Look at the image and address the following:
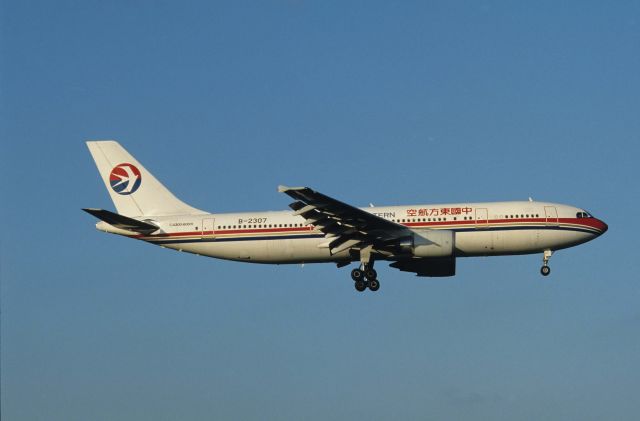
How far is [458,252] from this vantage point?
56031mm

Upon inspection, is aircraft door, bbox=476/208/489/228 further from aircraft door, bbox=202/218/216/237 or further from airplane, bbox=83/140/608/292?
aircraft door, bbox=202/218/216/237

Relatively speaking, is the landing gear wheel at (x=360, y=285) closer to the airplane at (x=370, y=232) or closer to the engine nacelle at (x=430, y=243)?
the airplane at (x=370, y=232)

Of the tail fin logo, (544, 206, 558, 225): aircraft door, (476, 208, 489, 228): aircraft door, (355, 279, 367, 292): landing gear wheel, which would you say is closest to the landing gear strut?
(355, 279, 367, 292): landing gear wheel

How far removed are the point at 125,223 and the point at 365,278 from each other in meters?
13.4

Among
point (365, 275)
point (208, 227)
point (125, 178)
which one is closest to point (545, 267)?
point (365, 275)

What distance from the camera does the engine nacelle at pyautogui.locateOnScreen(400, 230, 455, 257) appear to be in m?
54.6

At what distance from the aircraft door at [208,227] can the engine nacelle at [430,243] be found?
1069 centimetres

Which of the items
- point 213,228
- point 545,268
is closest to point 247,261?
point 213,228

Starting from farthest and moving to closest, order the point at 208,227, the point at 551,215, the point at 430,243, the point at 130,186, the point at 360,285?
the point at 130,186
the point at 208,227
the point at 360,285
the point at 551,215
the point at 430,243

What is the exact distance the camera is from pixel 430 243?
5481 cm

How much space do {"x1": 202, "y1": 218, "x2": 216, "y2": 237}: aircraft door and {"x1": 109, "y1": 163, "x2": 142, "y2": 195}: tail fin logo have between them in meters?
6.32

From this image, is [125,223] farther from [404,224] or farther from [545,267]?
[545,267]

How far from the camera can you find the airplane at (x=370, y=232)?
5519cm

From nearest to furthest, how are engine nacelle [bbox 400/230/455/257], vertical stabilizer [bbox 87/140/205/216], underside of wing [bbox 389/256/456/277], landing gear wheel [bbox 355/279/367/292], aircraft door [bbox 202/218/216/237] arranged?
engine nacelle [bbox 400/230/455/257], landing gear wheel [bbox 355/279/367/292], aircraft door [bbox 202/218/216/237], underside of wing [bbox 389/256/456/277], vertical stabilizer [bbox 87/140/205/216]
